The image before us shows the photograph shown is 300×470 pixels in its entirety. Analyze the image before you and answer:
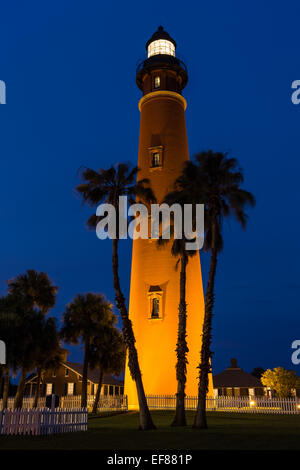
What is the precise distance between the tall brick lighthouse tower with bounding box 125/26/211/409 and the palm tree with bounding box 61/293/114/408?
9.84ft

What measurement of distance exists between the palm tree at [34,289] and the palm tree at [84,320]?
73.3 inches

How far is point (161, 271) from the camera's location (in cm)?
3259

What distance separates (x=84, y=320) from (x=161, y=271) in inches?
290

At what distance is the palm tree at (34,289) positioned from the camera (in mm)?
35209

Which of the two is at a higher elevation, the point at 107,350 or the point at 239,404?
the point at 107,350

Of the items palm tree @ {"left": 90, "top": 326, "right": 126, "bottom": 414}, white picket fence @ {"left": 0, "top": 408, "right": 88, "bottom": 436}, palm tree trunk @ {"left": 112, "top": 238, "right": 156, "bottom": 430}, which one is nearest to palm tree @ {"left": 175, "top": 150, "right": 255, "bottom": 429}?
palm tree trunk @ {"left": 112, "top": 238, "right": 156, "bottom": 430}

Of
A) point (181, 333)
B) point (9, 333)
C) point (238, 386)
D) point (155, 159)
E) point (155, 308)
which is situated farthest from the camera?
point (238, 386)

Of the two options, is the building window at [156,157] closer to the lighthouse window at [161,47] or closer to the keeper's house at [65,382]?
the lighthouse window at [161,47]

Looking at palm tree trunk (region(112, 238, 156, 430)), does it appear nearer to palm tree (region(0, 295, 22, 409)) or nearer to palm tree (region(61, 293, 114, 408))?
palm tree (region(0, 295, 22, 409))

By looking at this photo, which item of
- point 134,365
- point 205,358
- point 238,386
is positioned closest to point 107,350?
point 134,365

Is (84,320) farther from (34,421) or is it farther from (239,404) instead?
(34,421)

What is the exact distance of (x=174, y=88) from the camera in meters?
37.4

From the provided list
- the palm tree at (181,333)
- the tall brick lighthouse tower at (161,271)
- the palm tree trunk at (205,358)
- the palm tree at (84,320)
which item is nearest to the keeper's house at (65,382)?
the palm tree at (84,320)
